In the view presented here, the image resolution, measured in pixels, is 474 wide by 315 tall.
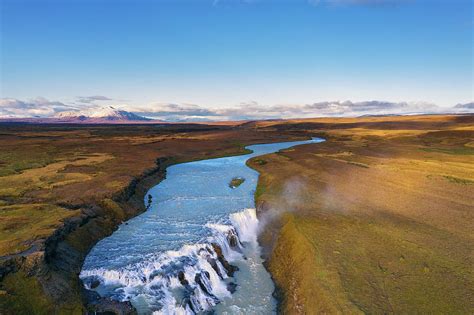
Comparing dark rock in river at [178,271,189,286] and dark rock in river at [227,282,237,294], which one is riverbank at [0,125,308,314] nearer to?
dark rock in river at [178,271,189,286]

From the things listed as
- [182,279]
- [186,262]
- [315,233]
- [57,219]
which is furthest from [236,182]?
[182,279]

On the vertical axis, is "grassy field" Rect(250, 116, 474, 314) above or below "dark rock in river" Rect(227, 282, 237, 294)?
above

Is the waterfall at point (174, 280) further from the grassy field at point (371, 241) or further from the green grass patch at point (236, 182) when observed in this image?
the green grass patch at point (236, 182)

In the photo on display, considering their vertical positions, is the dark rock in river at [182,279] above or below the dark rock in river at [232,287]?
above

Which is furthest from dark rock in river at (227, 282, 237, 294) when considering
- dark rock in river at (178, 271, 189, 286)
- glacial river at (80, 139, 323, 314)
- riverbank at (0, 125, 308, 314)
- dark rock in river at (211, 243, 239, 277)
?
riverbank at (0, 125, 308, 314)

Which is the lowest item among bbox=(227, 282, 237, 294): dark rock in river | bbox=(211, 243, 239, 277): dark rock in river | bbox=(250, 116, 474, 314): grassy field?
bbox=(227, 282, 237, 294): dark rock in river

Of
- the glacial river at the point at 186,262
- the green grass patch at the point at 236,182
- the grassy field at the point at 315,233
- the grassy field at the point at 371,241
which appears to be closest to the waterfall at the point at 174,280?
the glacial river at the point at 186,262
